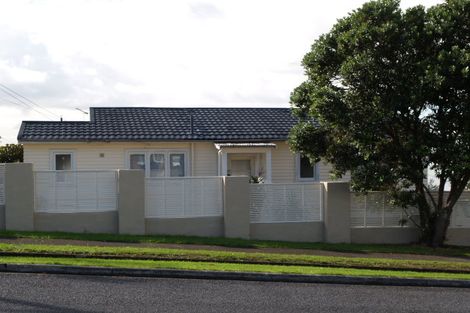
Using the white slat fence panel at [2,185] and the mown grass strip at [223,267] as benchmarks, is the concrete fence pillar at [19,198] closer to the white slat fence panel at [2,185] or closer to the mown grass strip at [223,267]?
the white slat fence panel at [2,185]

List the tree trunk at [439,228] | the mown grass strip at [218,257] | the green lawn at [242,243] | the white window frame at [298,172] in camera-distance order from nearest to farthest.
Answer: the mown grass strip at [218,257]
the green lawn at [242,243]
the tree trunk at [439,228]
the white window frame at [298,172]

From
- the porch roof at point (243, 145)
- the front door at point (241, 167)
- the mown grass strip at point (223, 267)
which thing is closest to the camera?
the mown grass strip at point (223, 267)

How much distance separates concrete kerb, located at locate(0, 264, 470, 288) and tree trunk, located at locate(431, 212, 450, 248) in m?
5.99

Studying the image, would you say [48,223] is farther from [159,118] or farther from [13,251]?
[159,118]

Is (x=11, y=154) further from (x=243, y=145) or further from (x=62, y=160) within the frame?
(x=243, y=145)

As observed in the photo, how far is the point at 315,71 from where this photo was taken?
18.6 m

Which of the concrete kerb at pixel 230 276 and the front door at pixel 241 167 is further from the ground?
the front door at pixel 241 167

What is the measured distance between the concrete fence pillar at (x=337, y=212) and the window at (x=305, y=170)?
22.1 ft

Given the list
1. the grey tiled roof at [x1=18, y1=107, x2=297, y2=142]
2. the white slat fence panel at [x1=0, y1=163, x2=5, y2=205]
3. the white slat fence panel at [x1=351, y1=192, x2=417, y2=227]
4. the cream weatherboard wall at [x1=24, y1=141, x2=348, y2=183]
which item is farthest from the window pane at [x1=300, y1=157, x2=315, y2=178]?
the white slat fence panel at [x1=0, y1=163, x2=5, y2=205]

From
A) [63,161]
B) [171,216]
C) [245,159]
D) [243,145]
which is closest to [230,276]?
[171,216]

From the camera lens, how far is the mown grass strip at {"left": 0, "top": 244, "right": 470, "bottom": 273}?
13227 mm

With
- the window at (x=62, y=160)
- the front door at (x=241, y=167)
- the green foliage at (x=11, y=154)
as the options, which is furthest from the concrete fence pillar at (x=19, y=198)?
the green foliage at (x=11, y=154)

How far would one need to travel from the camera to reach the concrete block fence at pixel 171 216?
17.0 m

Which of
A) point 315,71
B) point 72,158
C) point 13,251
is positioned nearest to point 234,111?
point 72,158
